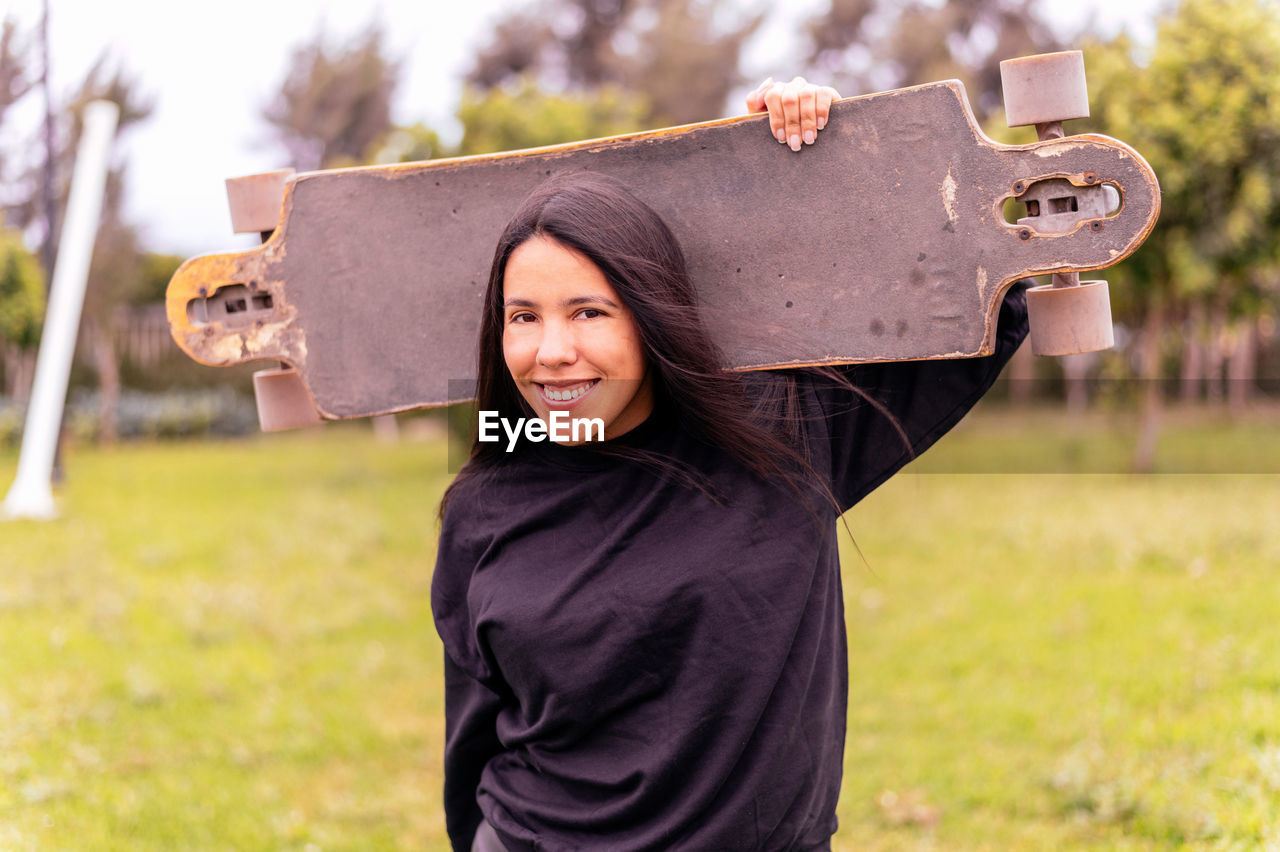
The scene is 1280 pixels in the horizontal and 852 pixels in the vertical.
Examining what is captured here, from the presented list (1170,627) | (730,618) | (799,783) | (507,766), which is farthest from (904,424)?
(1170,627)

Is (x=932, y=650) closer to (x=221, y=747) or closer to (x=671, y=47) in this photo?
(x=221, y=747)

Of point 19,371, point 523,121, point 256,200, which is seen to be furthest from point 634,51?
point 256,200

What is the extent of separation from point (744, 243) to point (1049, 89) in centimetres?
50

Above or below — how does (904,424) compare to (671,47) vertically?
below

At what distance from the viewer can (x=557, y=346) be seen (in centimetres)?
157

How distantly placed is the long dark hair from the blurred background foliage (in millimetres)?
3604

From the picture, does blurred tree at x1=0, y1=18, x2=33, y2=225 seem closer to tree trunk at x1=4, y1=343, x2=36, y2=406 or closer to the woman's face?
tree trunk at x1=4, y1=343, x2=36, y2=406

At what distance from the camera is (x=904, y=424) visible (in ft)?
5.63

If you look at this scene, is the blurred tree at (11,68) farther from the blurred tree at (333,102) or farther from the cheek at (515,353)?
the blurred tree at (333,102)

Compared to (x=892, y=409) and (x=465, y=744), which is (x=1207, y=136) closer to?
(x=892, y=409)

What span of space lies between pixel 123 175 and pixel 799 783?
5743 mm

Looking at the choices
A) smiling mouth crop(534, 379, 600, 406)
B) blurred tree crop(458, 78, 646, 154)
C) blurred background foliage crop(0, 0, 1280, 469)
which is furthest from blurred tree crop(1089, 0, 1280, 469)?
smiling mouth crop(534, 379, 600, 406)

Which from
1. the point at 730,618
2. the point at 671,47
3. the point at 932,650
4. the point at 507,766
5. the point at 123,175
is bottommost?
the point at 932,650

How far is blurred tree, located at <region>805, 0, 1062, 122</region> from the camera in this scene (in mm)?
18891
